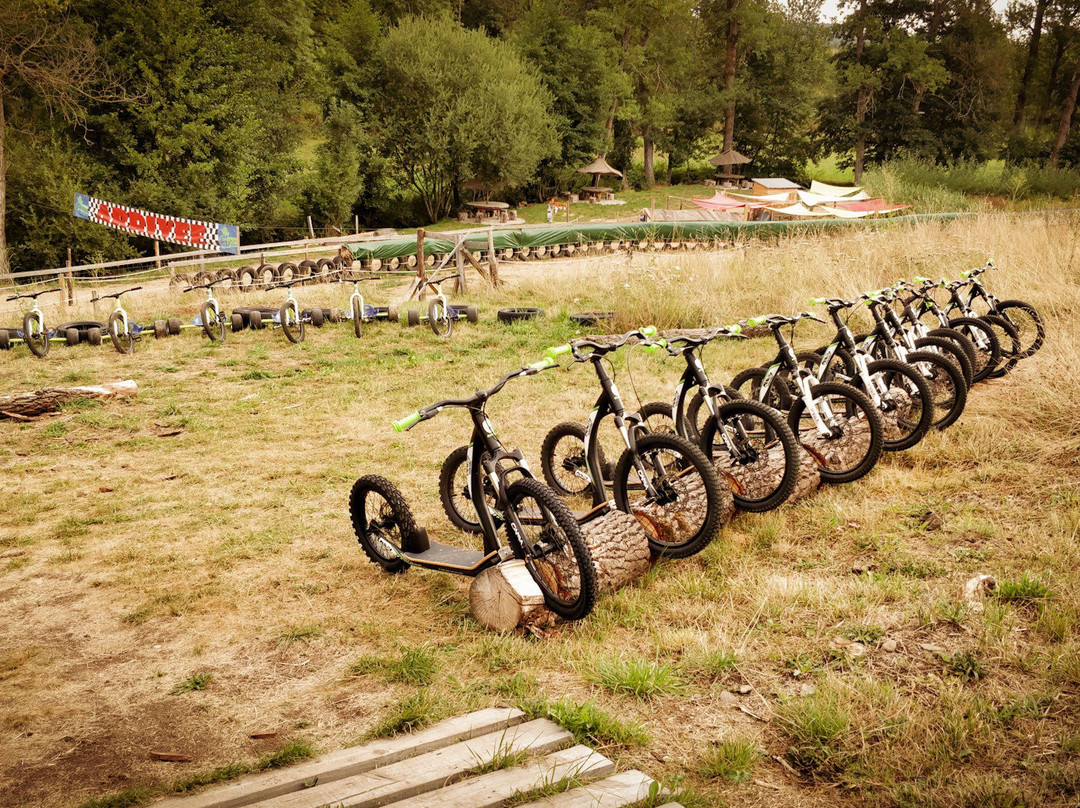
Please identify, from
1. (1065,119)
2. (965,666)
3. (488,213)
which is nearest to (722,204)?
(488,213)

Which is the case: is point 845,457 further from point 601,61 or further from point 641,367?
point 601,61

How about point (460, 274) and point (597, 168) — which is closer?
point (460, 274)

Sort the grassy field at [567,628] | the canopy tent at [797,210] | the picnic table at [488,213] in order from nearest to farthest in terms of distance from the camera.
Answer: the grassy field at [567,628], the canopy tent at [797,210], the picnic table at [488,213]

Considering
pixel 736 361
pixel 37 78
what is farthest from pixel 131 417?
pixel 37 78

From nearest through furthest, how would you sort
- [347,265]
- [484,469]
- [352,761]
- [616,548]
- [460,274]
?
[352,761]
[484,469]
[616,548]
[460,274]
[347,265]

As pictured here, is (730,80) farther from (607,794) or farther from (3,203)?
(607,794)

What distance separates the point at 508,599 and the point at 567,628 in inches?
14.6

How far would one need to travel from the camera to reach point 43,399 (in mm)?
9891

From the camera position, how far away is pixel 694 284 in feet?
43.6

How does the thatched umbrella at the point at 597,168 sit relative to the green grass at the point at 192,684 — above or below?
above

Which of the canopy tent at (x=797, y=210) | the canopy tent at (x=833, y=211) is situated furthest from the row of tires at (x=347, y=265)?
the canopy tent at (x=833, y=211)

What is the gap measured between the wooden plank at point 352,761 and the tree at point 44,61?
2890 centimetres

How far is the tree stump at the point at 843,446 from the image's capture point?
6.07 m

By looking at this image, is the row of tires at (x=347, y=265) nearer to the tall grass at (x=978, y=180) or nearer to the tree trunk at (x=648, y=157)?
the tall grass at (x=978, y=180)
